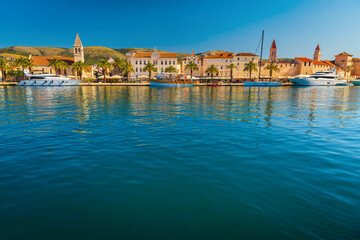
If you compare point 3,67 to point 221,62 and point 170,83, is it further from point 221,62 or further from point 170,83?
point 221,62

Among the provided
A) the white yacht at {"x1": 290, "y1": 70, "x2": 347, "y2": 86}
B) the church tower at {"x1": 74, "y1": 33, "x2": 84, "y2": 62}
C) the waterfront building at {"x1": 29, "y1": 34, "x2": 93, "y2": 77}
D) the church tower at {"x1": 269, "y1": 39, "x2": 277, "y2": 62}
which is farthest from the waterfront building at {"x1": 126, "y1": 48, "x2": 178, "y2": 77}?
the church tower at {"x1": 269, "y1": 39, "x2": 277, "y2": 62}

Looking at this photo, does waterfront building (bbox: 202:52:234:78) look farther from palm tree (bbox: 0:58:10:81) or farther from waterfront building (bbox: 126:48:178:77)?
palm tree (bbox: 0:58:10:81)

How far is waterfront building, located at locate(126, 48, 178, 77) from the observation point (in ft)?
289

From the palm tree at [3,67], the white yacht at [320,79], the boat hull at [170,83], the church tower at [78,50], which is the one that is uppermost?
the church tower at [78,50]

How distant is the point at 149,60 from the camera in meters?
88.5

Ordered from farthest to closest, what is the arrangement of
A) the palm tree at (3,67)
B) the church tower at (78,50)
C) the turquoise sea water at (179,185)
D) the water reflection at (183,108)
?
the church tower at (78,50) → the palm tree at (3,67) → the water reflection at (183,108) → the turquoise sea water at (179,185)

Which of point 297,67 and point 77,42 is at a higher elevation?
point 77,42

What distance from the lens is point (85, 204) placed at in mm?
4598

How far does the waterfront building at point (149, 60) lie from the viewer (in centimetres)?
8800

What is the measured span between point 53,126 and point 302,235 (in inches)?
489

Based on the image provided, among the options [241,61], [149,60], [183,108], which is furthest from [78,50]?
[183,108]

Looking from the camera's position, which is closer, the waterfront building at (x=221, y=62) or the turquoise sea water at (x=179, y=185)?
the turquoise sea water at (x=179, y=185)

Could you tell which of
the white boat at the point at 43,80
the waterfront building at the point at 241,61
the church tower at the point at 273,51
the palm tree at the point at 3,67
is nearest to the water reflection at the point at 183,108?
the white boat at the point at 43,80

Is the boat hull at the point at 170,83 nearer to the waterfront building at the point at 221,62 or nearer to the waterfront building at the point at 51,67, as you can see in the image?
the waterfront building at the point at 221,62
